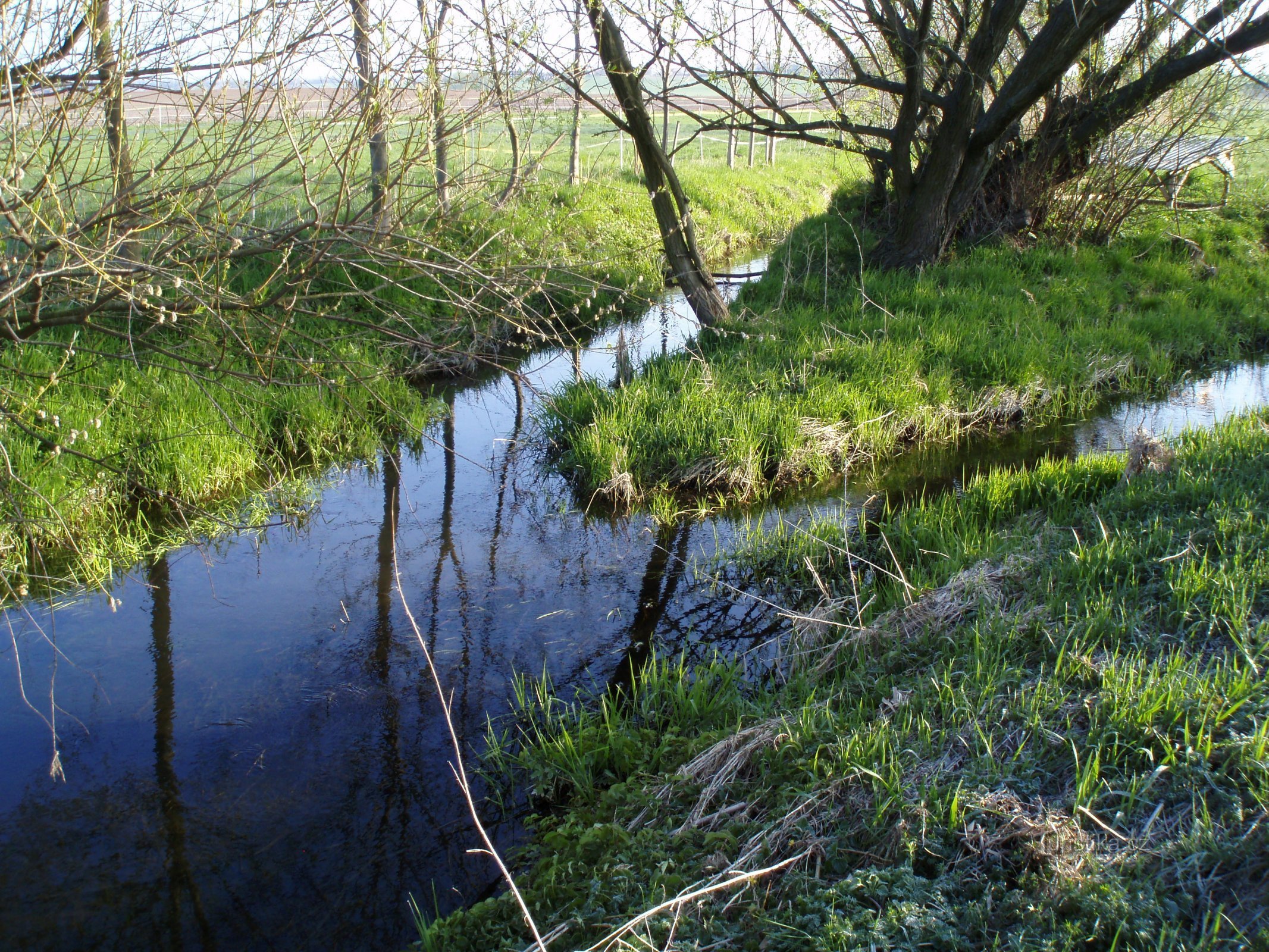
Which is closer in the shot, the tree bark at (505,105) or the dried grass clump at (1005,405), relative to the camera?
the tree bark at (505,105)

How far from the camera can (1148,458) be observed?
5.50 metres

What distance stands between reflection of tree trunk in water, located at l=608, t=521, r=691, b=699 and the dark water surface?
2 cm

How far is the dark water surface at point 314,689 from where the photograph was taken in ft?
10.4

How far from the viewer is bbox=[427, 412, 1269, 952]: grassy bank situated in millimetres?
2332

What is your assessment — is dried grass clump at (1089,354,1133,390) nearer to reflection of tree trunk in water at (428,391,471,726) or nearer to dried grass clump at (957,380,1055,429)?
dried grass clump at (957,380,1055,429)

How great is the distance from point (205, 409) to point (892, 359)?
18.6ft

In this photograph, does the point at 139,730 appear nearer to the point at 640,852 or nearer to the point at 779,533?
the point at 640,852

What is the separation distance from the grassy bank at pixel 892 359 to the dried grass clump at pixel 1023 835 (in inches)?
156

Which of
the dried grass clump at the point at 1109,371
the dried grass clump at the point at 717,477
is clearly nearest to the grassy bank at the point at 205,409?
the dried grass clump at the point at 717,477

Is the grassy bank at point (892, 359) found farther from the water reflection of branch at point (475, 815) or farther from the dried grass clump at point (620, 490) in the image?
the water reflection of branch at point (475, 815)

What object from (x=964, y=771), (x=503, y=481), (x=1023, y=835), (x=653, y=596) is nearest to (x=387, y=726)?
(x=653, y=596)

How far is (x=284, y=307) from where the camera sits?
3.69m

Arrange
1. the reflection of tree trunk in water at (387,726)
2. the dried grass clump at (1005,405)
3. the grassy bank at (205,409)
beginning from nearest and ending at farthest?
1. the reflection of tree trunk in water at (387,726)
2. the grassy bank at (205,409)
3. the dried grass clump at (1005,405)

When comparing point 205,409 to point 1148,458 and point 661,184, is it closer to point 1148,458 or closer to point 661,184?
point 661,184
